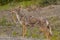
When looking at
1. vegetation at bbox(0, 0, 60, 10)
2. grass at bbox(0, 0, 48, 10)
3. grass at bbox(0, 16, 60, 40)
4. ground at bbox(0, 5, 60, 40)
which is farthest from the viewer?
grass at bbox(0, 0, 48, 10)

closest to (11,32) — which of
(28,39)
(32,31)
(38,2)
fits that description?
(32,31)

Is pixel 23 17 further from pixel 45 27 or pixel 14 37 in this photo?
pixel 45 27

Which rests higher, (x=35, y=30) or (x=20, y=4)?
(x=35, y=30)

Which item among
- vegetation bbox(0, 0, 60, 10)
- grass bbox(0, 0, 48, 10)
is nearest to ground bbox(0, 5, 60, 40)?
vegetation bbox(0, 0, 60, 10)

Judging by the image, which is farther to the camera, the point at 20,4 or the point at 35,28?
the point at 20,4

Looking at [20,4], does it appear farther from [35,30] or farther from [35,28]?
[35,30]

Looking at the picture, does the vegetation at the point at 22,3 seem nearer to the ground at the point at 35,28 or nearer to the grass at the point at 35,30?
the ground at the point at 35,28

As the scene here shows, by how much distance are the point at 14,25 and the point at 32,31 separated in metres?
2.25

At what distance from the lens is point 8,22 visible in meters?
18.7

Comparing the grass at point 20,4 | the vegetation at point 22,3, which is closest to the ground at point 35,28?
the vegetation at point 22,3

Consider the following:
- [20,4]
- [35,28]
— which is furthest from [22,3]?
[35,28]

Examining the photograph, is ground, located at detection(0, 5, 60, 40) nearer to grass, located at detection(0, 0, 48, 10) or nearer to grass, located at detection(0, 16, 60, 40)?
grass, located at detection(0, 16, 60, 40)

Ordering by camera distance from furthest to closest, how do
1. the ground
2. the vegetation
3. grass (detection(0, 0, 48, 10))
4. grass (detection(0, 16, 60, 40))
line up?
grass (detection(0, 0, 48, 10)), the vegetation, the ground, grass (detection(0, 16, 60, 40))

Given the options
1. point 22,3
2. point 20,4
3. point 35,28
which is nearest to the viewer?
point 35,28
